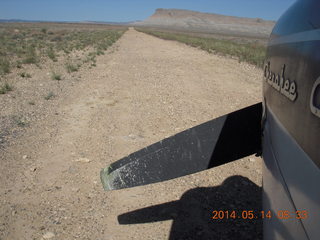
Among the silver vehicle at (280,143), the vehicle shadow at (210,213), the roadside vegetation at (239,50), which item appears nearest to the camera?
the silver vehicle at (280,143)

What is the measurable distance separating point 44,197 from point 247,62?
1375 centimetres

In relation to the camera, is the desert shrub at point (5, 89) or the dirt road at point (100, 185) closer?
the dirt road at point (100, 185)

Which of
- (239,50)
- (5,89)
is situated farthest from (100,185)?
(239,50)

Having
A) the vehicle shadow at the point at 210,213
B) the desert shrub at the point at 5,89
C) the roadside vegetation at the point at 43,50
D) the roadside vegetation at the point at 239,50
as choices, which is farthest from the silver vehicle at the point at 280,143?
the roadside vegetation at the point at 239,50

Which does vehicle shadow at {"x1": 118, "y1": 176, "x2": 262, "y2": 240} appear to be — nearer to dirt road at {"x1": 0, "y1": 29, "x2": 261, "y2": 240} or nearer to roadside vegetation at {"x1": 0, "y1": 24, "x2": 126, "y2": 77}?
dirt road at {"x1": 0, "y1": 29, "x2": 261, "y2": 240}

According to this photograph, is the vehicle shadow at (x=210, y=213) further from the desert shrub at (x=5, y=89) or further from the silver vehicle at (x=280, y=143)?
the desert shrub at (x=5, y=89)

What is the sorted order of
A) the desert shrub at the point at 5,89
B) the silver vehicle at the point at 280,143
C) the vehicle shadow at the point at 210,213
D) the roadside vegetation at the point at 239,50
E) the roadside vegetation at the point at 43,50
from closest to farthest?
the silver vehicle at the point at 280,143
the vehicle shadow at the point at 210,213
the desert shrub at the point at 5,89
the roadside vegetation at the point at 43,50
the roadside vegetation at the point at 239,50

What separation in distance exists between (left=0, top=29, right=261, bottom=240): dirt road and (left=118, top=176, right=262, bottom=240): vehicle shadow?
0.03 ft

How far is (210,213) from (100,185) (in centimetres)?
144

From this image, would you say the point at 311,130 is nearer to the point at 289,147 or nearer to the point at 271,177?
the point at 289,147

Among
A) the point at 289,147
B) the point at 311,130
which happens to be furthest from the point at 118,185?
the point at 311,130

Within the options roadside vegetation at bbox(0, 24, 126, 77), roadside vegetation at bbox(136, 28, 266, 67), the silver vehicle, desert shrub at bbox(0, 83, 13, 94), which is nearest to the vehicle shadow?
the silver vehicle

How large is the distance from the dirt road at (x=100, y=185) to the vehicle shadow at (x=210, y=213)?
0.01 m

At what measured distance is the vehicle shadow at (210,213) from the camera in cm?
280
